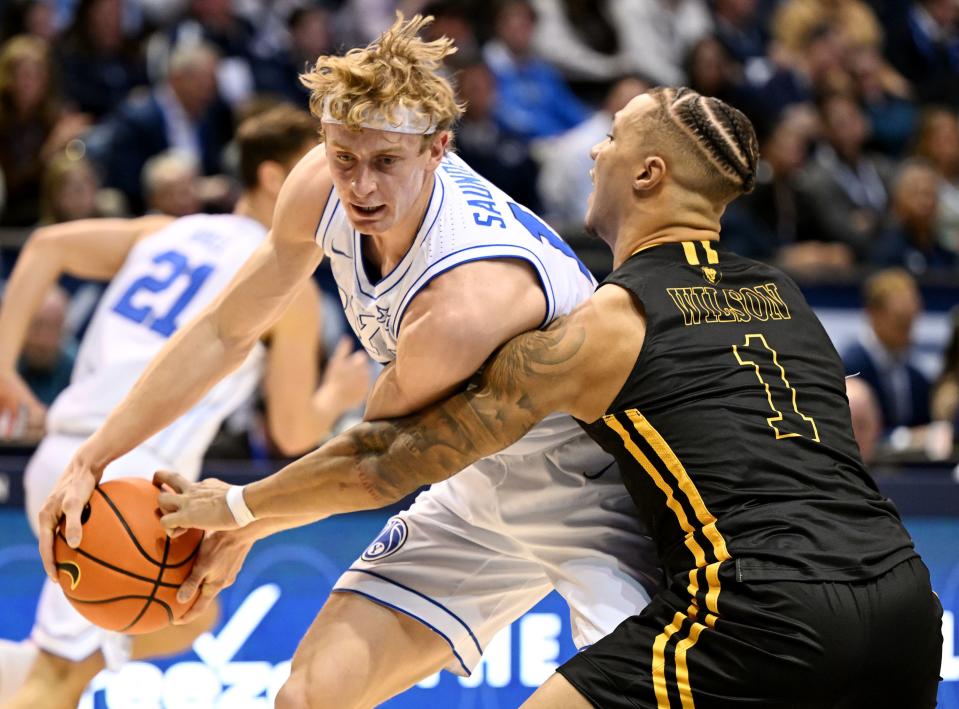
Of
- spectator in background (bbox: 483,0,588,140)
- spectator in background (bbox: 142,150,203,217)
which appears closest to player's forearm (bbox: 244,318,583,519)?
spectator in background (bbox: 142,150,203,217)

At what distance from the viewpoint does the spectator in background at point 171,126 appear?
333 inches

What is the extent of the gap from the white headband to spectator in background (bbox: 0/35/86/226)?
17.8ft

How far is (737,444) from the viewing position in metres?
2.97

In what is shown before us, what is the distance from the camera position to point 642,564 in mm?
3547

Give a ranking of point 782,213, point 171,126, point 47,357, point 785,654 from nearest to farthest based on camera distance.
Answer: point 785,654 → point 47,357 → point 171,126 → point 782,213

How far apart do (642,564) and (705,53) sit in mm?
6813

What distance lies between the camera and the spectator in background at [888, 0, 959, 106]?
37.3ft

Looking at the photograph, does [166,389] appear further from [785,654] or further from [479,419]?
[785,654]

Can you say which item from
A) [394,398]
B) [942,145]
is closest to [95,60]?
[942,145]

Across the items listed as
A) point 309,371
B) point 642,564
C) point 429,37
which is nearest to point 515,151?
point 429,37

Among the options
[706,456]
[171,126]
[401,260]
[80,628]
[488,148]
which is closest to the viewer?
[706,456]

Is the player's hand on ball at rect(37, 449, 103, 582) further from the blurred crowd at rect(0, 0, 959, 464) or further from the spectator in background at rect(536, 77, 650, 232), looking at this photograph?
the spectator in background at rect(536, 77, 650, 232)

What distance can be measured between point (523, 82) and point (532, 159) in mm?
1252

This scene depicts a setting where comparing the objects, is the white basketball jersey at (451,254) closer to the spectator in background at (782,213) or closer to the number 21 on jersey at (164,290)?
the number 21 on jersey at (164,290)
